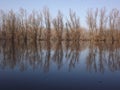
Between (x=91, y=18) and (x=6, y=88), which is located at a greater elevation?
(x=91, y=18)

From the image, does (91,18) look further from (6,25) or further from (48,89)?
(48,89)

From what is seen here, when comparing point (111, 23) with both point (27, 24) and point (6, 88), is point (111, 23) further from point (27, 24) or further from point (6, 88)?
point (6, 88)

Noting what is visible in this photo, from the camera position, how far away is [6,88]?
A: 19.5ft

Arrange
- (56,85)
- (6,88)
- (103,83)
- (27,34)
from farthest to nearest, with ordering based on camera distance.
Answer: (27,34)
(103,83)
(56,85)
(6,88)

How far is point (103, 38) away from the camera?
173 feet

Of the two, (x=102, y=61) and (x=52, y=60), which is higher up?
(x=52, y=60)

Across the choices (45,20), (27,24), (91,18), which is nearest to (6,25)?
(27,24)

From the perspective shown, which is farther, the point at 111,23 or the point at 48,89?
the point at 111,23

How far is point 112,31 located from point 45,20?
17511 millimetres

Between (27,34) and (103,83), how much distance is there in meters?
45.5

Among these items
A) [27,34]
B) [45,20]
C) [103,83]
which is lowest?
[103,83]

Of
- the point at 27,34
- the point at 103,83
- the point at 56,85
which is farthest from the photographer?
the point at 27,34

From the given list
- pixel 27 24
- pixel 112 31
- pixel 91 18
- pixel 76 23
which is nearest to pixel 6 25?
pixel 27 24

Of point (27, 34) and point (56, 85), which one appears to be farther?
point (27, 34)
